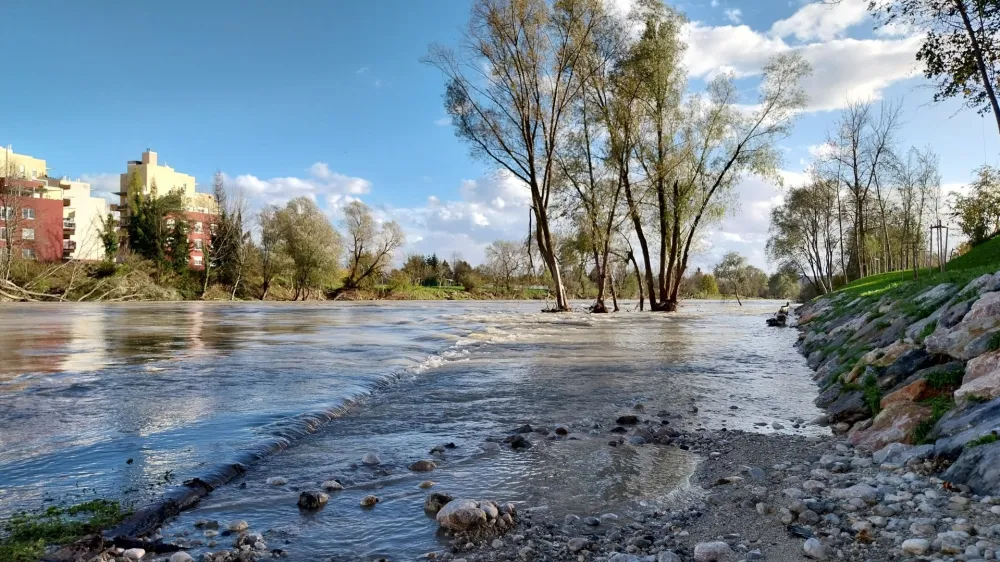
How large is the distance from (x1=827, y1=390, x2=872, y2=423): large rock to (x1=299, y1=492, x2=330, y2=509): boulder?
5.43 meters

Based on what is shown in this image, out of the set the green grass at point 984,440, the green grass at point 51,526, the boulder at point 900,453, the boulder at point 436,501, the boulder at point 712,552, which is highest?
the green grass at point 984,440

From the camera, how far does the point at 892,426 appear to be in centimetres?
529

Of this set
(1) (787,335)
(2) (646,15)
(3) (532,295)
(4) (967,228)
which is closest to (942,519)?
(1) (787,335)

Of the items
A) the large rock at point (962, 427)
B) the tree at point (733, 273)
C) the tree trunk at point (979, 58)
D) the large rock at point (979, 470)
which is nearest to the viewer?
the large rock at point (979, 470)

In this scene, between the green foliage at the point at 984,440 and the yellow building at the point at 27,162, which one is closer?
the green foliage at the point at 984,440

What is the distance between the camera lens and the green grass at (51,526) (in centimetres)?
304

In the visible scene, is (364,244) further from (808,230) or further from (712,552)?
(712,552)

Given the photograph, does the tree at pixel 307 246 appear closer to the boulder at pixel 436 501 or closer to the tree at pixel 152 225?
the tree at pixel 152 225

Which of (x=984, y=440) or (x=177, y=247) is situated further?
(x=177, y=247)

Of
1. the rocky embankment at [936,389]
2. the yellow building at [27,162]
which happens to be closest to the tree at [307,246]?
the yellow building at [27,162]

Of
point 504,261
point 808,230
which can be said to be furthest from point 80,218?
point 808,230

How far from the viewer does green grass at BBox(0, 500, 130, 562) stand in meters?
3.04

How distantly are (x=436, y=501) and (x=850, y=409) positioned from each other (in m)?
5.03

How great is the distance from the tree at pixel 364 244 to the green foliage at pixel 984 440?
242ft
